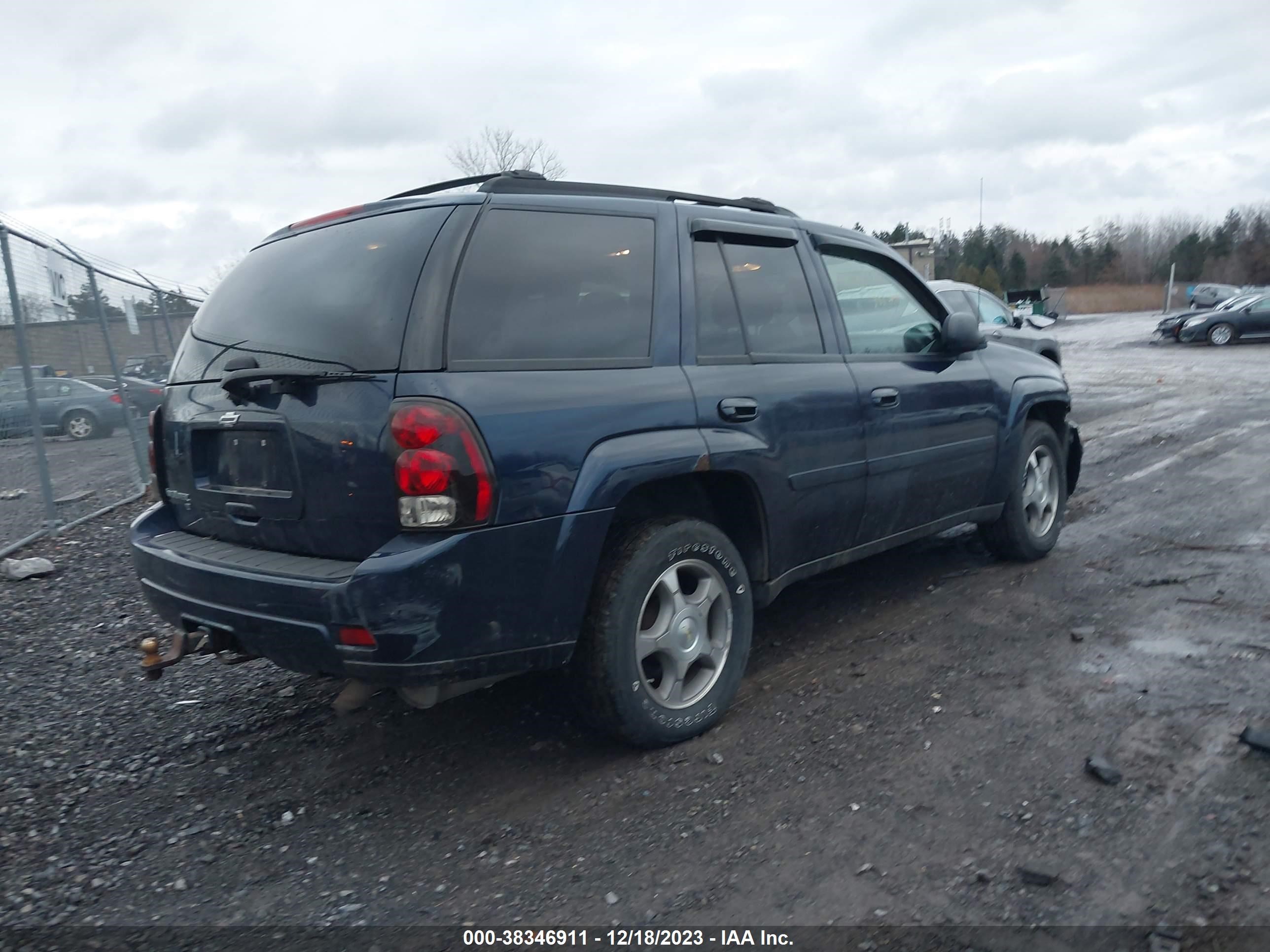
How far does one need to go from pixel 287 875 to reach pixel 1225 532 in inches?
223

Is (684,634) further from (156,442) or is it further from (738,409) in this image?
(156,442)

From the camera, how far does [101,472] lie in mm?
9070

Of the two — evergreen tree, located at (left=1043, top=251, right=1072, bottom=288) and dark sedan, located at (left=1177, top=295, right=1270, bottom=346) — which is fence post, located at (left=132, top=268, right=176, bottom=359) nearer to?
dark sedan, located at (left=1177, top=295, right=1270, bottom=346)

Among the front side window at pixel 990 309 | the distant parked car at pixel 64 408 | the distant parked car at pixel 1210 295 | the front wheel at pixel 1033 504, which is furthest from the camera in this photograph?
the distant parked car at pixel 1210 295

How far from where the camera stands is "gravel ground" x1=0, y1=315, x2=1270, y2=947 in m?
2.67

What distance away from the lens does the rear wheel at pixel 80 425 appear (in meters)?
7.88

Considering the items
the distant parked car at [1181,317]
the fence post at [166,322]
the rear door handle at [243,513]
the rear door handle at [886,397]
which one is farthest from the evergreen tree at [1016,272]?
the rear door handle at [243,513]

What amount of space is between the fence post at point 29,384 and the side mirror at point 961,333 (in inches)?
240

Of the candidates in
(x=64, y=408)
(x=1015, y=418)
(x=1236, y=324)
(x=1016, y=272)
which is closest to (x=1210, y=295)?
(x=1236, y=324)

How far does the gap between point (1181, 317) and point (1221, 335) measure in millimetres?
1520

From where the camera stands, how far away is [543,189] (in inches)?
137

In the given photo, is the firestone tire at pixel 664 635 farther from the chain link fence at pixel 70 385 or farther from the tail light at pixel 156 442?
the chain link fence at pixel 70 385

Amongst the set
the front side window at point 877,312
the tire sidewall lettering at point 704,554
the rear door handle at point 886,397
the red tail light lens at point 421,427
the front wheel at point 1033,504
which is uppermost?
the front side window at point 877,312

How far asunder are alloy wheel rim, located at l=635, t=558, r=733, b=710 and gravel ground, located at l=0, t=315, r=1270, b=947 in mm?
217
